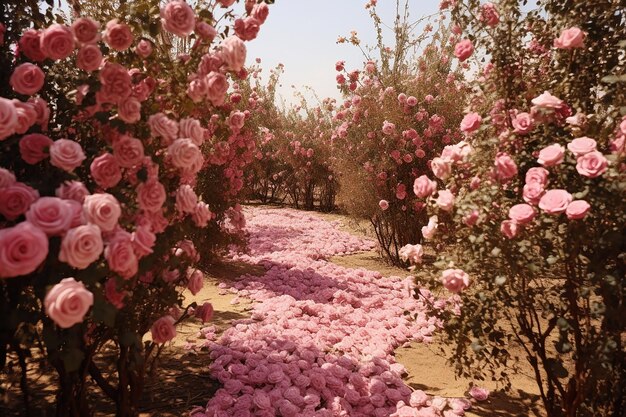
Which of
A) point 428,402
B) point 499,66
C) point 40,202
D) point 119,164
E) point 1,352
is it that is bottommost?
point 428,402

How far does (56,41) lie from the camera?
6.30 ft

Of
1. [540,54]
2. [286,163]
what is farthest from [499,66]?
[286,163]

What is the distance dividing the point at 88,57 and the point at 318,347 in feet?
10.9

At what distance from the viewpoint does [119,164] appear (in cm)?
201

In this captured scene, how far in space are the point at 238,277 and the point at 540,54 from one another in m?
5.31

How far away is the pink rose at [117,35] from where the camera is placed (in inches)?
83.2

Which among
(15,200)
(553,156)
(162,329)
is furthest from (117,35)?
(553,156)

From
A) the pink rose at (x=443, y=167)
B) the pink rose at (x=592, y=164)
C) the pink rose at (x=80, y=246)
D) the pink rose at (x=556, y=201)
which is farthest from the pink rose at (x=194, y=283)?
→ the pink rose at (x=592, y=164)

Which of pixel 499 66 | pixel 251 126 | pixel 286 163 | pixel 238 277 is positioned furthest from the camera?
pixel 286 163

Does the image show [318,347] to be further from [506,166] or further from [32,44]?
[32,44]

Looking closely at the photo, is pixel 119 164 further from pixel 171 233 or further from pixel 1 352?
pixel 1 352

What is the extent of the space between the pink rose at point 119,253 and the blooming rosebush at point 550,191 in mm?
1791

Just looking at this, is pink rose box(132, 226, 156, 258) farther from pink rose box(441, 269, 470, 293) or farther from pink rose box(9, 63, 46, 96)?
pink rose box(441, 269, 470, 293)

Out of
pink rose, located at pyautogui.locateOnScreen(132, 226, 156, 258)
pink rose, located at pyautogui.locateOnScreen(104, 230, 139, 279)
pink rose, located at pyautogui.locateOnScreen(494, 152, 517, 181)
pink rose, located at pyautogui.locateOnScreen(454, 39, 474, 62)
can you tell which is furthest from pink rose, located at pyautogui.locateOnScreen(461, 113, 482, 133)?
pink rose, located at pyautogui.locateOnScreen(104, 230, 139, 279)
